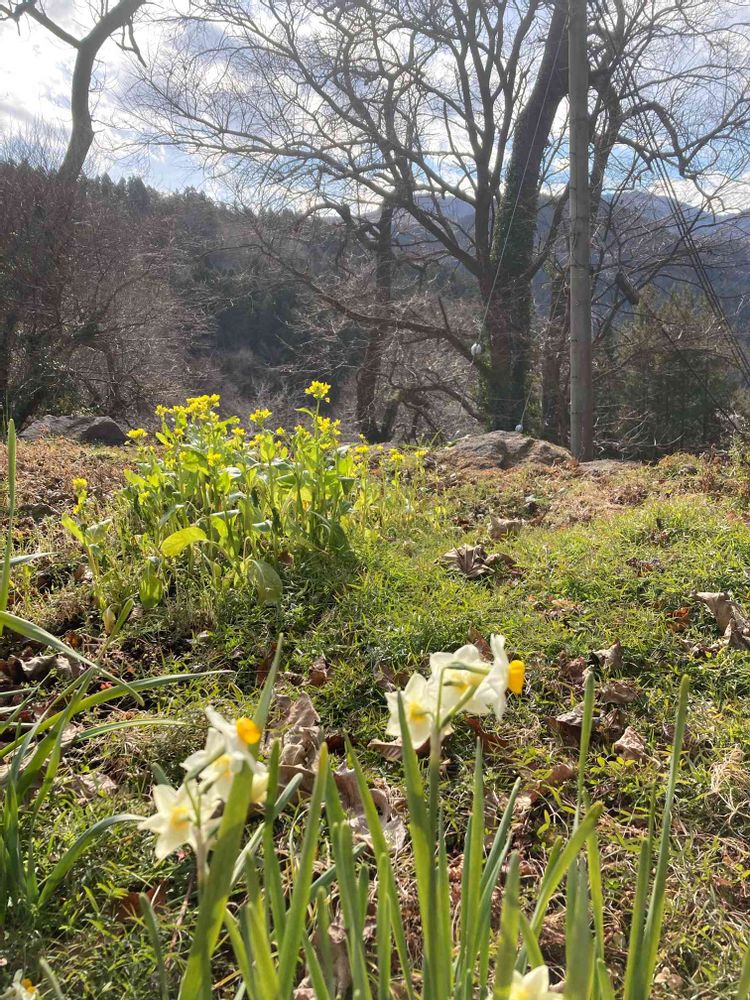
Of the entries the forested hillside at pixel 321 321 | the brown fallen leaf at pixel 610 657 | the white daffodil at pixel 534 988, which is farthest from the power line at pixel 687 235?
the white daffodil at pixel 534 988

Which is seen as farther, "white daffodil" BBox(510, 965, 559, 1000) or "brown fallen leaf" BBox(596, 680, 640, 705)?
"brown fallen leaf" BBox(596, 680, 640, 705)

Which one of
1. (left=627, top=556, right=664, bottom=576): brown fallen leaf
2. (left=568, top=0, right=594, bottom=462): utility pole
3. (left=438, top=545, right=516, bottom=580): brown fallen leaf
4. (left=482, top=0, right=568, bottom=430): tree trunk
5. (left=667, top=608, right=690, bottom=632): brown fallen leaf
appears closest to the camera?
(left=667, top=608, right=690, bottom=632): brown fallen leaf

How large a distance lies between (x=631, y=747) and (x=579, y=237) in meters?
5.90

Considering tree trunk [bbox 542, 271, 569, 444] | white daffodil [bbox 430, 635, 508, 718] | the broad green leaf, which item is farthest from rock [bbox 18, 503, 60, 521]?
tree trunk [bbox 542, 271, 569, 444]

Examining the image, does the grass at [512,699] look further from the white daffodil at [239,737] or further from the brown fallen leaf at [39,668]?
the white daffodil at [239,737]

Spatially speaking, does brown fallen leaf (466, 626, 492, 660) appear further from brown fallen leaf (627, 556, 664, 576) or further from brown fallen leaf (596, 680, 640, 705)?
brown fallen leaf (627, 556, 664, 576)

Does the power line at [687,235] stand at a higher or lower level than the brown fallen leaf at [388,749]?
higher

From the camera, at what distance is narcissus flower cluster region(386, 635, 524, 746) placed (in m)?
0.63

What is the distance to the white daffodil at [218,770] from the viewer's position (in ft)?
1.86

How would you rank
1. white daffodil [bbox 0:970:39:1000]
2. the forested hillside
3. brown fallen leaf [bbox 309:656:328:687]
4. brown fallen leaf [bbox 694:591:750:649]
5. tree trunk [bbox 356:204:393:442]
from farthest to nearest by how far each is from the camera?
tree trunk [bbox 356:204:393:442]
the forested hillside
brown fallen leaf [bbox 694:591:750:649]
brown fallen leaf [bbox 309:656:328:687]
white daffodil [bbox 0:970:39:1000]

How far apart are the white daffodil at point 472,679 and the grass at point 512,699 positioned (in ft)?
2.49

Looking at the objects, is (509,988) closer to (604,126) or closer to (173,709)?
(173,709)

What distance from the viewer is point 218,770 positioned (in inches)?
24.2

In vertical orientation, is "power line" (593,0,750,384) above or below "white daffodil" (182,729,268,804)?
above
